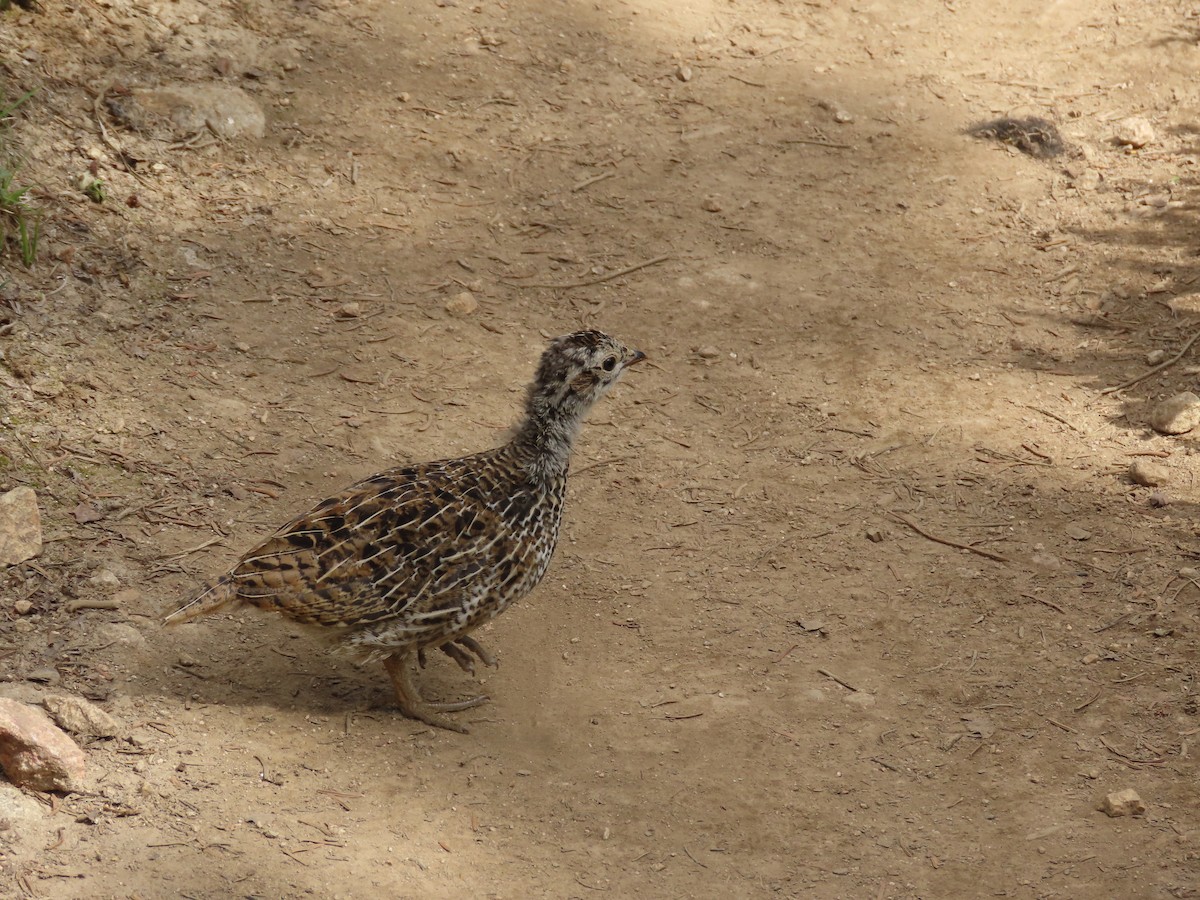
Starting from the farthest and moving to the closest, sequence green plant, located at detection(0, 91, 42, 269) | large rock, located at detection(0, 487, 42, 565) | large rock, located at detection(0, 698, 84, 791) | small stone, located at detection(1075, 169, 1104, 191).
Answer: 1. small stone, located at detection(1075, 169, 1104, 191)
2. green plant, located at detection(0, 91, 42, 269)
3. large rock, located at detection(0, 487, 42, 565)
4. large rock, located at detection(0, 698, 84, 791)

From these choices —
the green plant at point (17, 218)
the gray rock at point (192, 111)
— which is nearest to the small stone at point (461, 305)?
the gray rock at point (192, 111)

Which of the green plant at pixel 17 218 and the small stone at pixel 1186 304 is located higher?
the green plant at pixel 17 218

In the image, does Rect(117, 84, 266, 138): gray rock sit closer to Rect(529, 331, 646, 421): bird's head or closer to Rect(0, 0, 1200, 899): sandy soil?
Rect(0, 0, 1200, 899): sandy soil

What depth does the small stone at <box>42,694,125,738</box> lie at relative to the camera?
527cm

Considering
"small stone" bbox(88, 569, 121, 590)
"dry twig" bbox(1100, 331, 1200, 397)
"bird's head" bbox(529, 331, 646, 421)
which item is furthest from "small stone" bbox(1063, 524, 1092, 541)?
"small stone" bbox(88, 569, 121, 590)

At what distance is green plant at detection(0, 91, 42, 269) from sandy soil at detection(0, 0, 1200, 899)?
127mm

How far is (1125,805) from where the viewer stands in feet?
18.0

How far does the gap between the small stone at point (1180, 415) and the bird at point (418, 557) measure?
3996mm

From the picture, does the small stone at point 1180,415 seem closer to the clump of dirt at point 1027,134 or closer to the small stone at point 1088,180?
the small stone at point 1088,180

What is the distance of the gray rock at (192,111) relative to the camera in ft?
29.3

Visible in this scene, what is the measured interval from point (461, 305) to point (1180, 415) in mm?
4826

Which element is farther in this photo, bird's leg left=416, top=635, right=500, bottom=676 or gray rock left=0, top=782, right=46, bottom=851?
bird's leg left=416, top=635, right=500, bottom=676

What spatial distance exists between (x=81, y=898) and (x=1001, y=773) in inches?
158

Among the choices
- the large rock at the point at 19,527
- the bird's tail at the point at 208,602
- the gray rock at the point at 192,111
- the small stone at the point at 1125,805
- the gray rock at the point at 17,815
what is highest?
the gray rock at the point at 192,111
